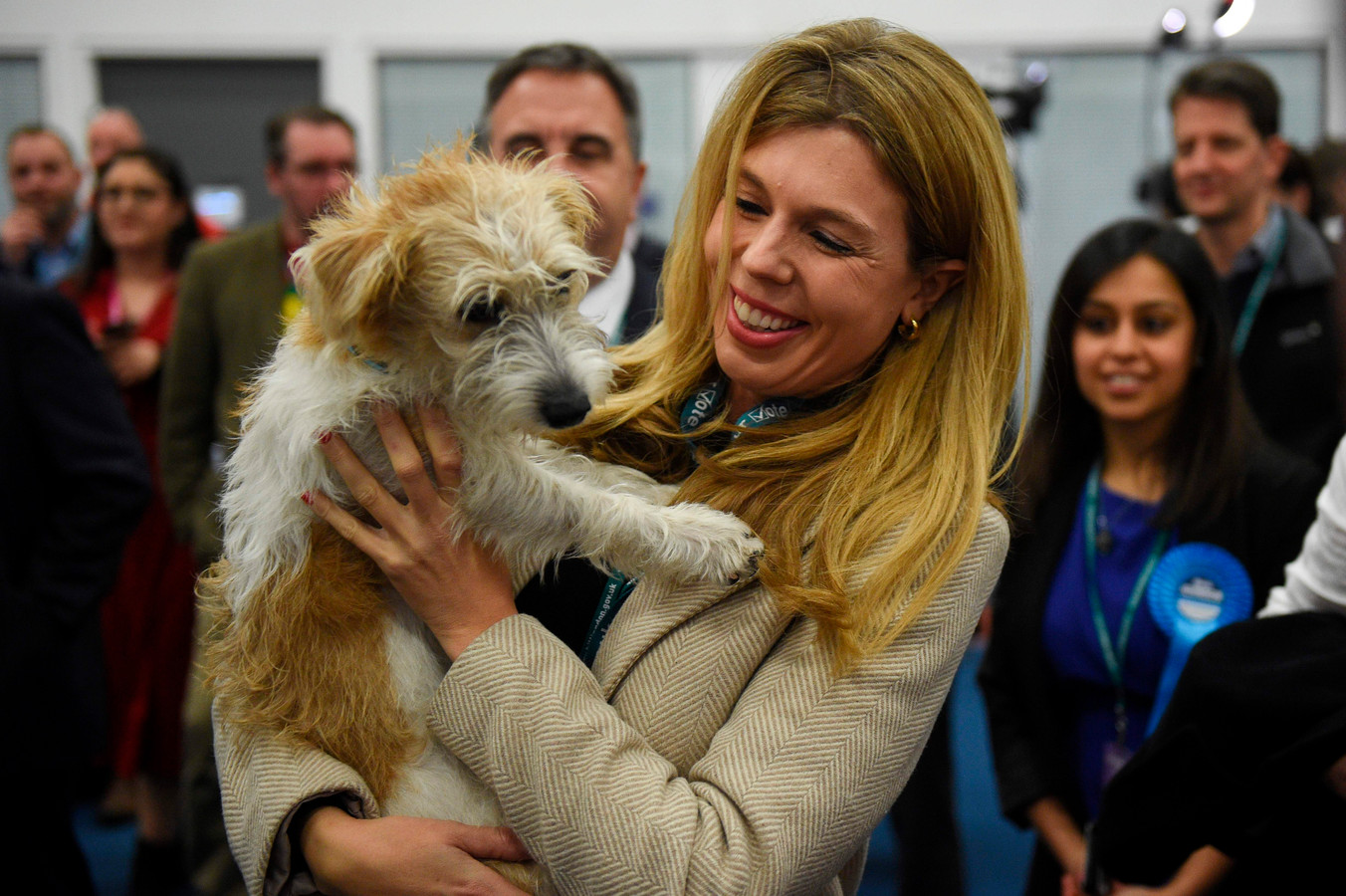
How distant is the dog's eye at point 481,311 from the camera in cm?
151

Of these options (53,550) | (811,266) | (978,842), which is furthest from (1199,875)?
(53,550)

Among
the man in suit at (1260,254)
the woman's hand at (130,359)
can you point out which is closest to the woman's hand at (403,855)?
the man in suit at (1260,254)

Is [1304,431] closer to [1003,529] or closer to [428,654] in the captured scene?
[1003,529]

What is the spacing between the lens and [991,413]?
1.55 m

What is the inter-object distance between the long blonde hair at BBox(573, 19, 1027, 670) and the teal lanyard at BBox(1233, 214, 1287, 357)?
8.36 ft

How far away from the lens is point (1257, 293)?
366 cm

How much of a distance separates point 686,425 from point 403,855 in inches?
30.2

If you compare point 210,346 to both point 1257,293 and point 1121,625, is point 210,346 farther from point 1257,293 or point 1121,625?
point 1257,293

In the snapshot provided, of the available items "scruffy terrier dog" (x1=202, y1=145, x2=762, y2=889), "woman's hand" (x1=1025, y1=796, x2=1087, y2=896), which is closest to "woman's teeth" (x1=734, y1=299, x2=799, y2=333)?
"scruffy terrier dog" (x1=202, y1=145, x2=762, y2=889)

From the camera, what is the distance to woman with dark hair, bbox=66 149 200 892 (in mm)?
4223

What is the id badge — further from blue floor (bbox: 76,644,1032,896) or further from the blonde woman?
blue floor (bbox: 76,644,1032,896)

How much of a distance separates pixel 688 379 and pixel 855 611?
1.79 feet

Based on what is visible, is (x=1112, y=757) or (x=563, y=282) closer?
(x=563, y=282)

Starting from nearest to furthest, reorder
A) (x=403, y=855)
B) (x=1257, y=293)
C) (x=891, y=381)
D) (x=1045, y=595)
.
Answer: (x=403, y=855)
(x=891, y=381)
(x=1045, y=595)
(x=1257, y=293)
